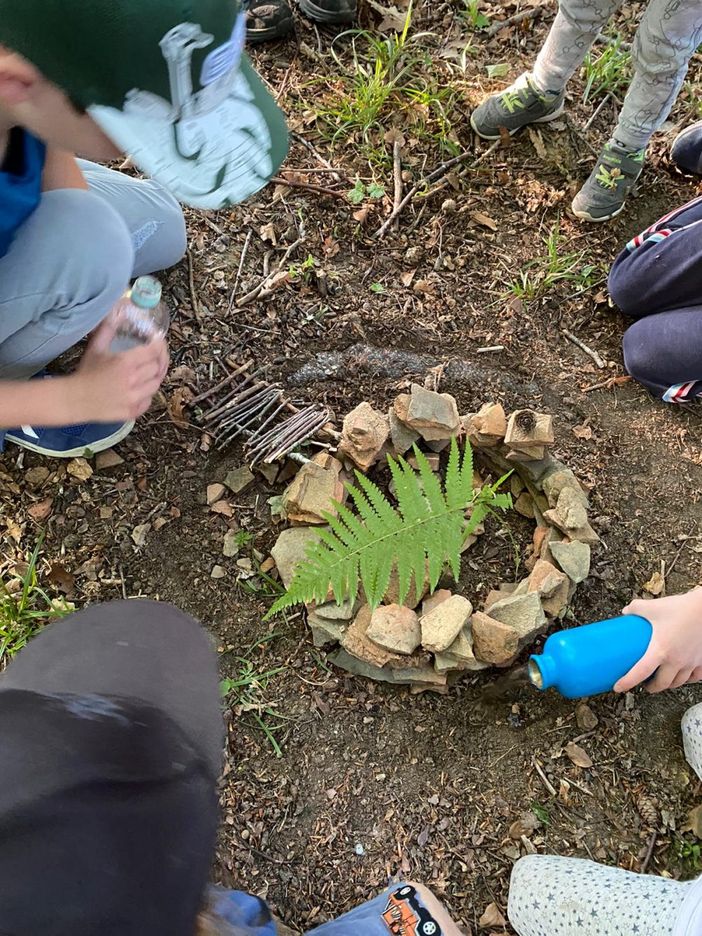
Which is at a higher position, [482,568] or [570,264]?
[570,264]

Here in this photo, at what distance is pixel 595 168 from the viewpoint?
238 centimetres

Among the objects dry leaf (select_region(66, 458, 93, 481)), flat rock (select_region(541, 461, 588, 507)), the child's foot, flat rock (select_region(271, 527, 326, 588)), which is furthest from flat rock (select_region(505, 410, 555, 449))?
the child's foot

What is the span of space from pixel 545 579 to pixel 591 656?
24 centimetres

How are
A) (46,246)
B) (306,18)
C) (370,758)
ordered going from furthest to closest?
1. (306,18)
2. (370,758)
3. (46,246)

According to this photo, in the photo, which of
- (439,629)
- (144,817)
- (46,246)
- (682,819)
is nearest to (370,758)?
(439,629)

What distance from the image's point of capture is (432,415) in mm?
1859

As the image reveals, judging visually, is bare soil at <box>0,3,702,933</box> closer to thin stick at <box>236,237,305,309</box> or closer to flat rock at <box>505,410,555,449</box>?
thin stick at <box>236,237,305,309</box>

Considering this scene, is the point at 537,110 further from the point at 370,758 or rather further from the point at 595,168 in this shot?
the point at 370,758

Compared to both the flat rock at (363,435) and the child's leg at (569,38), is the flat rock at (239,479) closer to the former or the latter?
the flat rock at (363,435)

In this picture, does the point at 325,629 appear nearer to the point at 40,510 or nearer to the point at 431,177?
the point at 40,510

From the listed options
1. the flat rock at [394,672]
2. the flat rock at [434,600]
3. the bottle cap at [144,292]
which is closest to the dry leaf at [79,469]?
the bottle cap at [144,292]

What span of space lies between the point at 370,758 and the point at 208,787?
879 millimetres

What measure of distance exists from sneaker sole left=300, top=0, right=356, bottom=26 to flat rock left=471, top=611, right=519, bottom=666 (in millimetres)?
2185

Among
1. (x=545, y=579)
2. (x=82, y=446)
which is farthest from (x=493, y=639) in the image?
(x=82, y=446)
